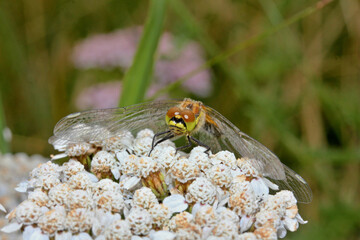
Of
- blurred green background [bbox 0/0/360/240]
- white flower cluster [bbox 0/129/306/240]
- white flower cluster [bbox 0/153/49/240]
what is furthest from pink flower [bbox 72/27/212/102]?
white flower cluster [bbox 0/129/306/240]

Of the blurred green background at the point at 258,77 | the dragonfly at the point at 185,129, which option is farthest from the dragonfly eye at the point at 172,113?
the blurred green background at the point at 258,77

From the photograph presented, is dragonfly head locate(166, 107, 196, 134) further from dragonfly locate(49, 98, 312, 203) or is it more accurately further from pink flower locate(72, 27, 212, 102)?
pink flower locate(72, 27, 212, 102)

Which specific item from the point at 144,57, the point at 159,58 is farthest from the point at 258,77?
the point at 144,57

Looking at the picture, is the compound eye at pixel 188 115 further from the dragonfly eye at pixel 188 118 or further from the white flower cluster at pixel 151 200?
the white flower cluster at pixel 151 200

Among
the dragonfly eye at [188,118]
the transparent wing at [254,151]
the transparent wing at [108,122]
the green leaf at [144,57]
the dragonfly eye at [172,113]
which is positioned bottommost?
the transparent wing at [254,151]

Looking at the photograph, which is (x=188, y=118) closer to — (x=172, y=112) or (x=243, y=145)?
(x=172, y=112)

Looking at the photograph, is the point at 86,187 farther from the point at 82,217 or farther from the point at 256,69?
the point at 256,69
